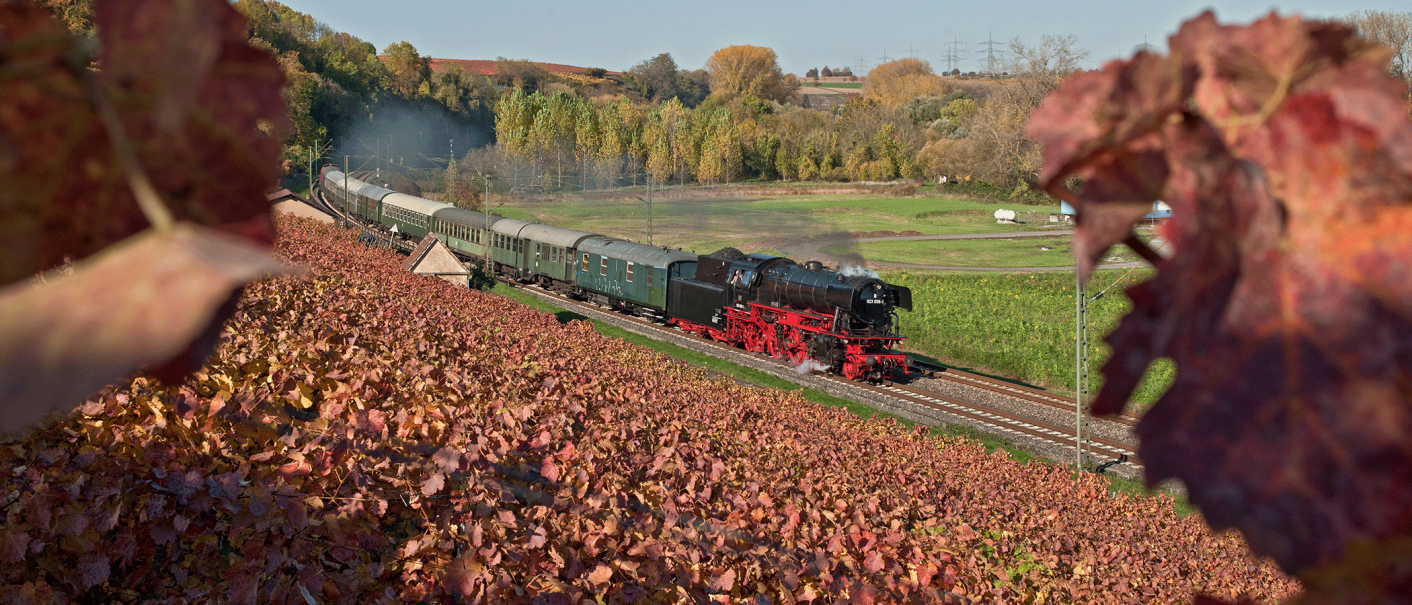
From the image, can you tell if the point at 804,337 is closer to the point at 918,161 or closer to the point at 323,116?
the point at 323,116

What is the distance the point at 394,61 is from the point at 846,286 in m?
105

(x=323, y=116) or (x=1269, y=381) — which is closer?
(x=1269, y=381)

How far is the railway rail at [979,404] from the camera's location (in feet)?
64.5

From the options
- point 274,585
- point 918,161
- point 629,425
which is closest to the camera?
point 274,585

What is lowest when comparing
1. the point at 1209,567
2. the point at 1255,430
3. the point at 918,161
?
the point at 1209,567

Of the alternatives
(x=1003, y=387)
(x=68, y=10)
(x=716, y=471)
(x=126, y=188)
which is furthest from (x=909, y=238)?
(x=126, y=188)

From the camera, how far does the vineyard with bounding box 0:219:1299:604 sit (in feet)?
12.7

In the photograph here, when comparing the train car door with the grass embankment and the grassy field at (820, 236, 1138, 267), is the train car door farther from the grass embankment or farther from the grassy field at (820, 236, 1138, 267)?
the grassy field at (820, 236, 1138, 267)

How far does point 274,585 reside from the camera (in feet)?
12.3

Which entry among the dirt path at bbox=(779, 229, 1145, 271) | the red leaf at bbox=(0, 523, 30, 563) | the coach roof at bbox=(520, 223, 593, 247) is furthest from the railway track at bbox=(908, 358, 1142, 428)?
the red leaf at bbox=(0, 523, 30, 563)

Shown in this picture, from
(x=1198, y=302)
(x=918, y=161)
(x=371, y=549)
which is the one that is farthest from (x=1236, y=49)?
(x=918, y=161)

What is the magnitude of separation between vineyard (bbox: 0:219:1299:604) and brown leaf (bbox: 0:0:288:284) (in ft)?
5.84

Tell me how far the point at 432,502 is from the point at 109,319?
4.48 metres

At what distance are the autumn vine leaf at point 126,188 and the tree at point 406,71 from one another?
112968 millimetres
